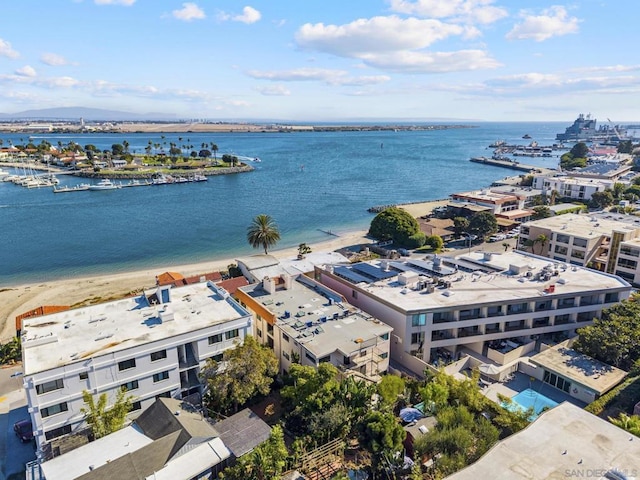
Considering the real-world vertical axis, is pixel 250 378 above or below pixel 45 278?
above

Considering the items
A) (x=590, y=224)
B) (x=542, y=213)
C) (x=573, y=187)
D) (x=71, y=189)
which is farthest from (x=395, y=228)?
(x=71, y=189)

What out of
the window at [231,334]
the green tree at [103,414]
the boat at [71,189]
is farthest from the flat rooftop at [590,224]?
the boat at [71,189]

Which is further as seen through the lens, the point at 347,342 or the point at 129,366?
the point at 347,342

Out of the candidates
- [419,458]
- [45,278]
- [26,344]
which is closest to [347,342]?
[419,458]

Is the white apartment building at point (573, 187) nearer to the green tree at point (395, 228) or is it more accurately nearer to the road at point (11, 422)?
the green tree at point (395, 228)

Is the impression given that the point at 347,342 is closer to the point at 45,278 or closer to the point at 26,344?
the point at 26,344

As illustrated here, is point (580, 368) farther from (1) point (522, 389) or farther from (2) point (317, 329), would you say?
(2) point (317, 329)

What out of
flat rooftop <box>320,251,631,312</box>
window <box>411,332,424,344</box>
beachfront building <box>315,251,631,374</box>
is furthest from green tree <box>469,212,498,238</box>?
window <box>411,332,424,344</box>

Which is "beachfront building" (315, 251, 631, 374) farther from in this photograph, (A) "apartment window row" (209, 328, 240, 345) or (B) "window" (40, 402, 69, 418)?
(B) "window" (40, 402, 69, 418)
